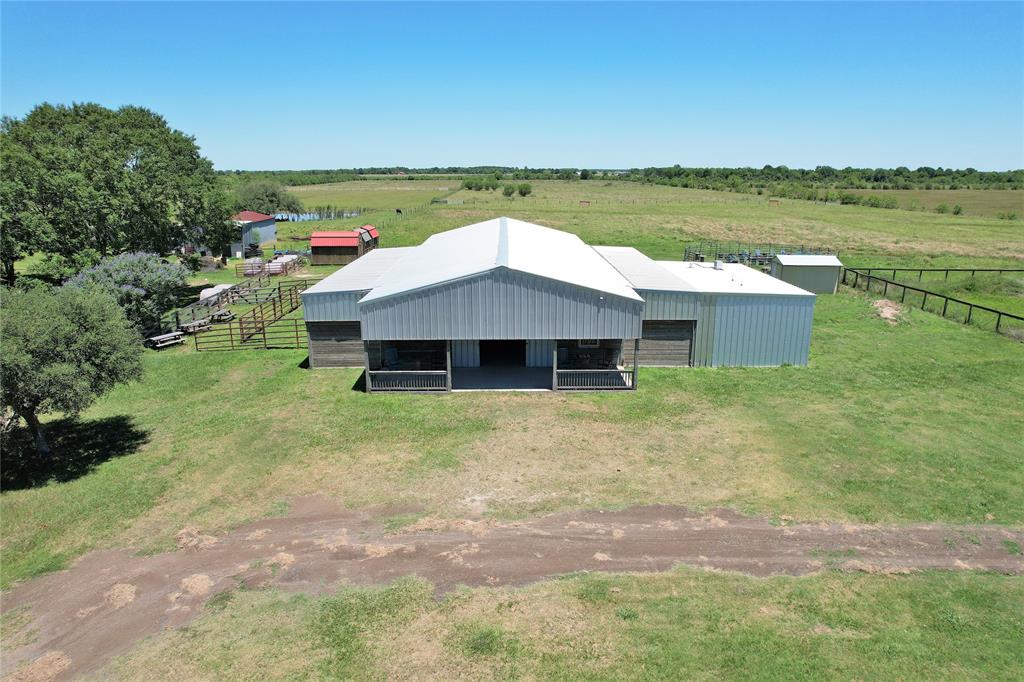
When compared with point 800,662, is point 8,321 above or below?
above

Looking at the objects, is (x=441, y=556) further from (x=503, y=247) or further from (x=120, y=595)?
(x=503, y=247)

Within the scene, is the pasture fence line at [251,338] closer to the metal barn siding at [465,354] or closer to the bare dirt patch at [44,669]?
the metal barn siding at [465,354]

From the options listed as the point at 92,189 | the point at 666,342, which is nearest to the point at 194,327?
the point at 92,189

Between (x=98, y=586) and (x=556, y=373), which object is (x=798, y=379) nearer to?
(x=556, y=373)

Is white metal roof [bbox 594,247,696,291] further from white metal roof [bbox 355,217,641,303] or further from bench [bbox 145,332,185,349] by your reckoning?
bench [bbox 145,332,185,349]

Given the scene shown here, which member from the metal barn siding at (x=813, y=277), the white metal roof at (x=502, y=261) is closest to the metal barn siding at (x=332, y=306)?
the white metal roof at (x=502, y=261)

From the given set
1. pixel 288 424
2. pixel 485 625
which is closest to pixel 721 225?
pixel 288 424
